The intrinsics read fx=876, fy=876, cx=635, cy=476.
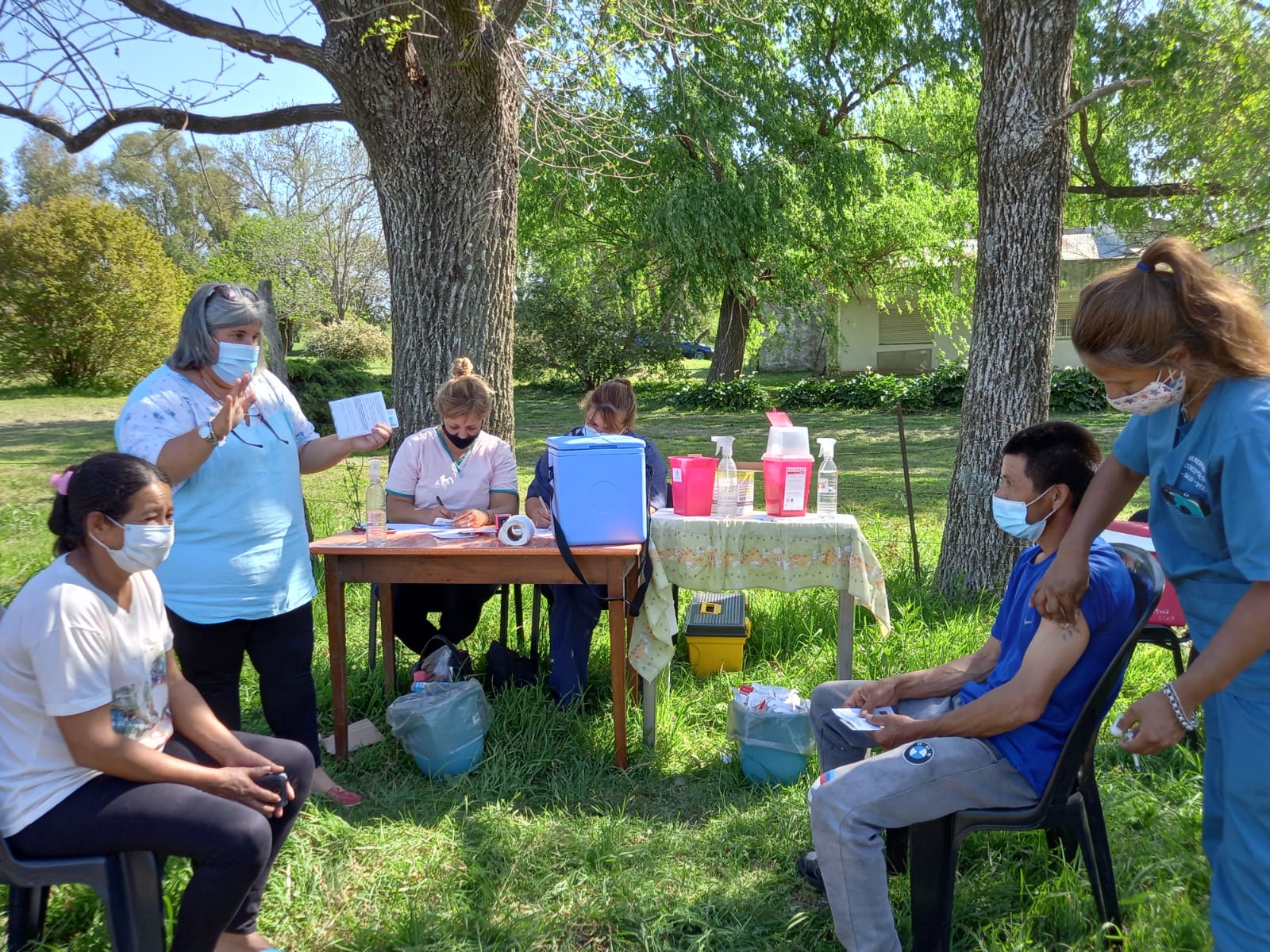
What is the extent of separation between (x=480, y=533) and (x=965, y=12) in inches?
498

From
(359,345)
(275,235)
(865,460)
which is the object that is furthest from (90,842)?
(275,235)

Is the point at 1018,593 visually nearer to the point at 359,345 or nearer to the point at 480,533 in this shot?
the point at 480,533

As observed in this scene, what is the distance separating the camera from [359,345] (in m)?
24.2

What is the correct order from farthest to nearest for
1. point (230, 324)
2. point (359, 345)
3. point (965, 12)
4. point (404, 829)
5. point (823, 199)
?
point (359, 345) → point (823, 199) → point (965, 12) → point (404, 829) → point (230, 324)

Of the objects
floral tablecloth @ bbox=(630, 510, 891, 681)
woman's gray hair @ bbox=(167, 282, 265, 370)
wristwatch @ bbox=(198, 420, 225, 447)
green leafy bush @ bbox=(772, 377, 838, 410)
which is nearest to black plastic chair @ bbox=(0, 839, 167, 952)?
wristwatch @ bbox=(198, 420, 225, 447)

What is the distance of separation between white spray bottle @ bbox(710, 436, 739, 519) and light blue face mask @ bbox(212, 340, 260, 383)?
194cm

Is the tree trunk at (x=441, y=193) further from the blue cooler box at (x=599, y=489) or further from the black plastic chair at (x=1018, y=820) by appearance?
the black plastic chair at (x=1018, y=820)

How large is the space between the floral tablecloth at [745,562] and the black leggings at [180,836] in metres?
1.88

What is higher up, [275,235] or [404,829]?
[275,235]

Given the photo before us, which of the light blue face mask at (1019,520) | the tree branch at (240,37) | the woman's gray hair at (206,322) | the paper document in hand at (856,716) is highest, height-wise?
the tree branch at (240,37)

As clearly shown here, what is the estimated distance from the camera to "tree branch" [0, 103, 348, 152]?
5258mm

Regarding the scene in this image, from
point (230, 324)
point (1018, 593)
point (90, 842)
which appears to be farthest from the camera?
point (230, 324)

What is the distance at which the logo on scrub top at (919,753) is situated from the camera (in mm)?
2307

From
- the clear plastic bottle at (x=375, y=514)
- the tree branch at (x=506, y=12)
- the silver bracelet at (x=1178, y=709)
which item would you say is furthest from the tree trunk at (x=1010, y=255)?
the silver bracelet at (x=1178, y=709)
